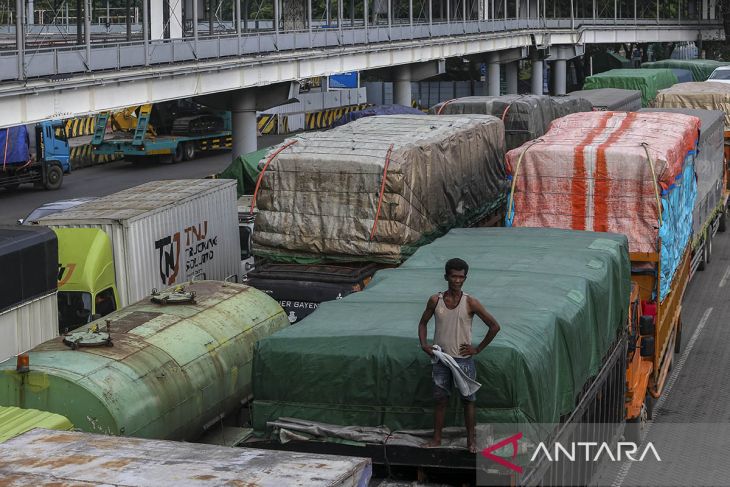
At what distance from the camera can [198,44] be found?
100ft

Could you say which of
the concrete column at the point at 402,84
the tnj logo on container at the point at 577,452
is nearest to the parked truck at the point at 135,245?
the tnj logo on container at the point at 577,452

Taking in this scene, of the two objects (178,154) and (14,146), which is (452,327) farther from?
(178,154)

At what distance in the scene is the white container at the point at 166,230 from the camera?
53.3 feet

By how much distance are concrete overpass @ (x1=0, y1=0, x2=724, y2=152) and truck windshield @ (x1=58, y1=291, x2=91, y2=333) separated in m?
7.51

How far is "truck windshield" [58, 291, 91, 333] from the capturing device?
51.8ft

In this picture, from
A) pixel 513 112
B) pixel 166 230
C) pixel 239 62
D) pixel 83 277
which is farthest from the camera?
pixel 239 62

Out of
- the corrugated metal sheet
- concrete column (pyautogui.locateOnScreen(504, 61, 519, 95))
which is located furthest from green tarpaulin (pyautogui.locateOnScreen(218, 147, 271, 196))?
concrete column (pyautogui.locateOnScreen(504, 61, 519, 95))

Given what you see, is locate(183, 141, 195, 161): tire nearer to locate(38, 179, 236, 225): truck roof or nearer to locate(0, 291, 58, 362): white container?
locate(38, 179, 236, 225): truck roof

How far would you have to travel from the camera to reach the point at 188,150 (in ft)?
161

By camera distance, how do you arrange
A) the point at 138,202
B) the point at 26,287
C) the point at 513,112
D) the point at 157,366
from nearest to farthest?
the point at 157,366, the point at 26,287, the point at 138,202, the point at 513,112

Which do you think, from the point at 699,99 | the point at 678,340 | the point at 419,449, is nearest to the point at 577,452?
the point at 419,449

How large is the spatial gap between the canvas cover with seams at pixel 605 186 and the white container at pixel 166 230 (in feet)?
17.0

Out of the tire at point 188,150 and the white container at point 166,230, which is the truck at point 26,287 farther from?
the tire at point 188,150

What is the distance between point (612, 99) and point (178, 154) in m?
21.2
